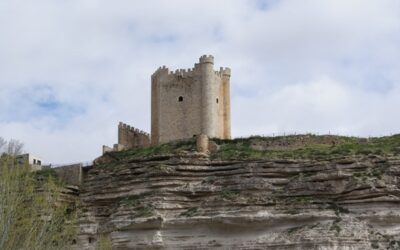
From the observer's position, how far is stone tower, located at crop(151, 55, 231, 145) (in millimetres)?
59812

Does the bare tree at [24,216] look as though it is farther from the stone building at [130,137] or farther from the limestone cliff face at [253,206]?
the stone building at [130,137]

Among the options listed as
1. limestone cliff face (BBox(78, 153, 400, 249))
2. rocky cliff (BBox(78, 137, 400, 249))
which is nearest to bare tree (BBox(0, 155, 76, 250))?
rocky cliff (BBox(78, 137, 400, 249))

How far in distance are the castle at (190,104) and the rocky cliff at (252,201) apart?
654 cm

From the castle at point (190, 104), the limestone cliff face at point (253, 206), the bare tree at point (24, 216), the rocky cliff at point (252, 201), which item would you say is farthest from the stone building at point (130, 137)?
the bare tree at point (24, 216)

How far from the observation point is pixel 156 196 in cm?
5016

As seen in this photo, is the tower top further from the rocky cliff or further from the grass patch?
the rocky cliff

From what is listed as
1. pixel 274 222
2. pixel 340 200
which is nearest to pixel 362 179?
pixel 340 200

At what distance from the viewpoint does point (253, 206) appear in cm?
4809

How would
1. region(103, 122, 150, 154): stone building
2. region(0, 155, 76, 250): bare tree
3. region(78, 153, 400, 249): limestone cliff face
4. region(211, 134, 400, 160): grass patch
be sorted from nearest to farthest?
region(0, 155, 76, 250): bare tree < region(78, 153, 400, 249): limestone cliff face < region(211, 134, 400, 160): grass patch < region(103, 122, 150, 154): stone building

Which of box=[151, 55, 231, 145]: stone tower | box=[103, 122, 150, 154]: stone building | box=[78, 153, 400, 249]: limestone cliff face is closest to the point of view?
box=[78, 153, 400, 249]: limestone cliff face

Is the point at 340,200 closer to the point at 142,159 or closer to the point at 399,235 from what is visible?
the point at 399,235

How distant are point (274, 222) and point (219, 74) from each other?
669 inches

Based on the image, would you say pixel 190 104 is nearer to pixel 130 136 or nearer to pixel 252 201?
pixel 130 136

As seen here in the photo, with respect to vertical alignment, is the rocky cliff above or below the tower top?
below
